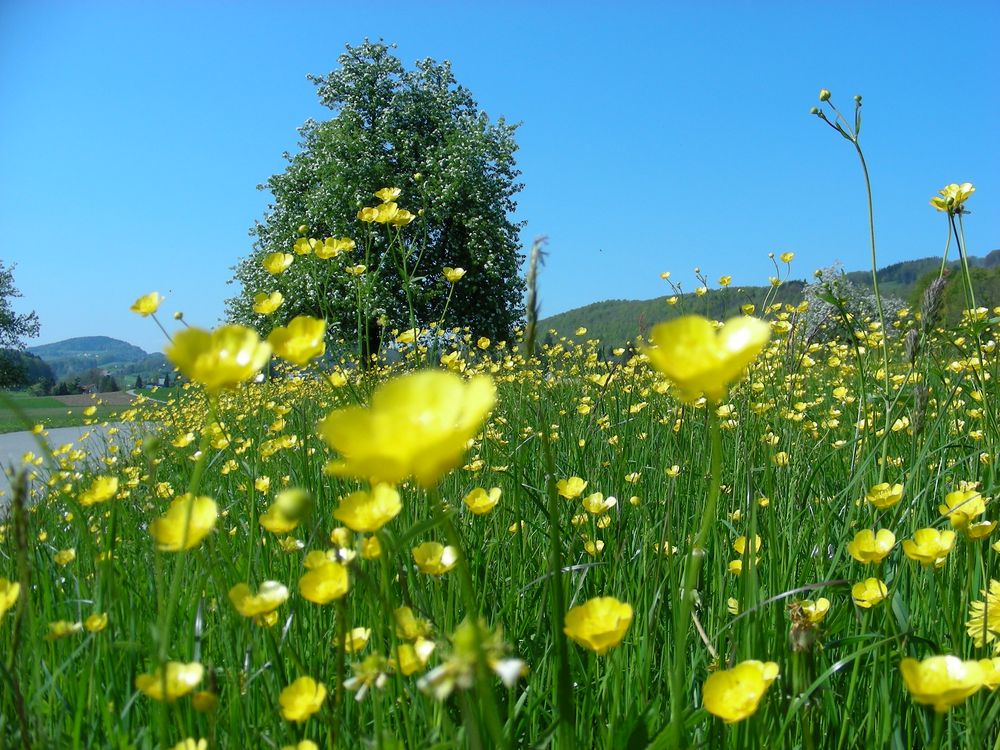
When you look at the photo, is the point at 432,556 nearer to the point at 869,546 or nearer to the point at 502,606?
the point at 502,606

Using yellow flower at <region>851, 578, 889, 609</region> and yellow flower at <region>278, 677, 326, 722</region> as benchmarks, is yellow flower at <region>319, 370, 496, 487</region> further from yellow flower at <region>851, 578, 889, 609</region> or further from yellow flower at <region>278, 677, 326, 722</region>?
yellow flower at <region>851, 578, 889, 609</region>

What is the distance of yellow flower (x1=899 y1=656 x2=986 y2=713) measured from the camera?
63cm

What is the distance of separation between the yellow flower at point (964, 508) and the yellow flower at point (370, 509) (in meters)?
0.77

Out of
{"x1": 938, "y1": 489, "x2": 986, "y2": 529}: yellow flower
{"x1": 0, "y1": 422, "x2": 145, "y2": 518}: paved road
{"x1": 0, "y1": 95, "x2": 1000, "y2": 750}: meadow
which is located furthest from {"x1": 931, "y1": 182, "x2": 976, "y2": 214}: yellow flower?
{"x1": 0, "y1": 422, "x2": 145, "y2": 518}: paved road

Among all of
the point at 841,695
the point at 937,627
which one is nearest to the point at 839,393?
the point at 937,627

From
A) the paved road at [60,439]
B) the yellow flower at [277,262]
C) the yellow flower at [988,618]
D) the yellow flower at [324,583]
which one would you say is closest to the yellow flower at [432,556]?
the yellow flower at [324,583]

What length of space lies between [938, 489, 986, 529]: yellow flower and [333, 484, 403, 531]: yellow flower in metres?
0.77

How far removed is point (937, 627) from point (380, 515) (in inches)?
40.4

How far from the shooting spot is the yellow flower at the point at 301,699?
797mm

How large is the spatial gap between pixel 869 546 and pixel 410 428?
801 mm

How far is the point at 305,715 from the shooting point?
2.62 ft

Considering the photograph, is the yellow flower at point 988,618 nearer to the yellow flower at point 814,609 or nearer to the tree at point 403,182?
the yellow flower at point 814,609

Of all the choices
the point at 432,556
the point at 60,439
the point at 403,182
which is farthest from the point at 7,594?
the point at 403,182

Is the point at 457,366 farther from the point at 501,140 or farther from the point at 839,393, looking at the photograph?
the point at 501,140
